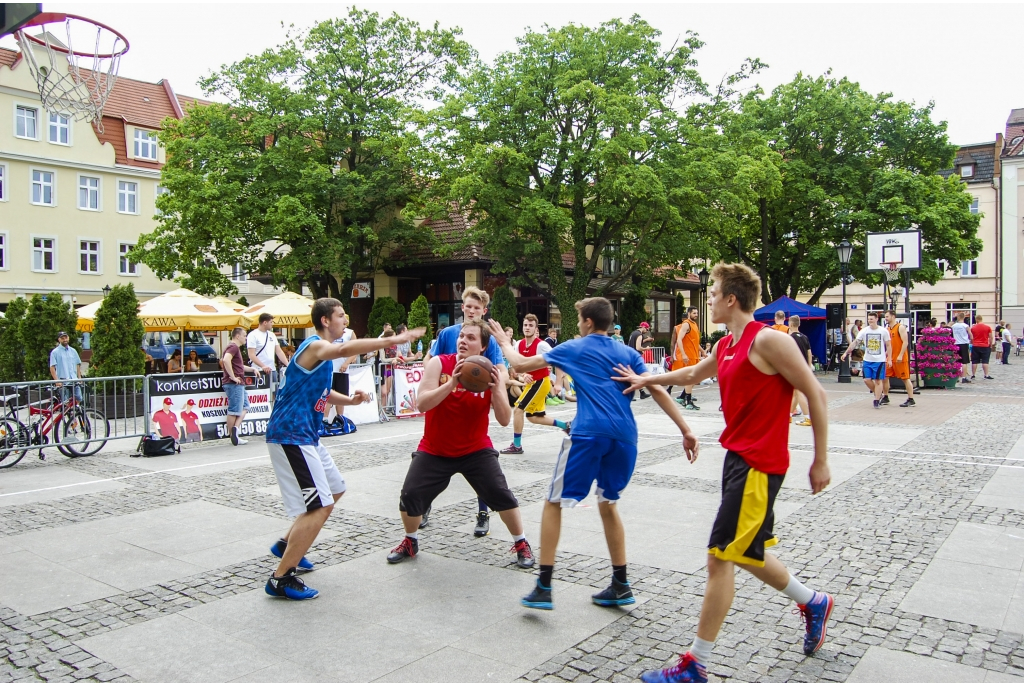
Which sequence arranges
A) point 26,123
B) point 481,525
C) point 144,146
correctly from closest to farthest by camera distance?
point 481,525, point 26,123, point 144,146

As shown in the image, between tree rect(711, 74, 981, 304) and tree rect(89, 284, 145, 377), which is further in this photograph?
tree rect(711, 74, 981, 304)

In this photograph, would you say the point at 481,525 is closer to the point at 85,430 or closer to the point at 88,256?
the point at 85,430

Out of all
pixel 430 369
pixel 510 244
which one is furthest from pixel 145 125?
pixel 430 369

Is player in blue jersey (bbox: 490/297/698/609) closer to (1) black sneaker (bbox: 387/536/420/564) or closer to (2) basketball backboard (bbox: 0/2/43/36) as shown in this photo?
(1) black sneaker (bbox: 387/536/420/564)

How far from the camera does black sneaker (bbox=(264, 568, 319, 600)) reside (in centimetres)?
481

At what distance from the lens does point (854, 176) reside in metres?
32.0

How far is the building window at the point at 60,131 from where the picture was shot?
37.4 m

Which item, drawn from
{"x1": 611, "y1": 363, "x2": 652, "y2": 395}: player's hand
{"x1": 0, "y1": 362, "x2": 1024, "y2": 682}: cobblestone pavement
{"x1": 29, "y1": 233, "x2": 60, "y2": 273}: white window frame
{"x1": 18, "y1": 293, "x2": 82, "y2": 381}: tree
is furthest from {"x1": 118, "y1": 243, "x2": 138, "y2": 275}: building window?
{"x1": 611, "y1": 363, "x2": 652, "y2": 395}: player's hand

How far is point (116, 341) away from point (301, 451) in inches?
549

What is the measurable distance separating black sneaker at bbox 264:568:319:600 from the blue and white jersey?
839 millimetres

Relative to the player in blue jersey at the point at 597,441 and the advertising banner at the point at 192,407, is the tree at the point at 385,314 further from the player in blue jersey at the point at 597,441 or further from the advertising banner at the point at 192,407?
the player in blue jersey at the point at 597,441

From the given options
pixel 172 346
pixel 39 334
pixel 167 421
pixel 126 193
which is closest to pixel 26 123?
pixel 126 193

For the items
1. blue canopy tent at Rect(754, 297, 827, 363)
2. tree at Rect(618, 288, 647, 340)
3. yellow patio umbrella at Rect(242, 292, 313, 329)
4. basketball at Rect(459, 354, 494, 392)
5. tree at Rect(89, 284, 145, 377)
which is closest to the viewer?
basketball at Rect(459, 354, 494, 392)

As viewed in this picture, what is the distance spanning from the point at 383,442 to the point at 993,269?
183ft
